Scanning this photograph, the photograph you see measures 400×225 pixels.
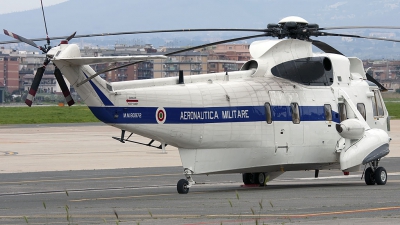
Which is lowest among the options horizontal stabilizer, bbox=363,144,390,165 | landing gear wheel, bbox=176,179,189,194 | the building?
the building

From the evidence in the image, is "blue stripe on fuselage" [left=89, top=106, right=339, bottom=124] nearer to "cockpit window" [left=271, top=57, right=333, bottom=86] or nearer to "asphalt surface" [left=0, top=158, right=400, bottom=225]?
"cockpit window" [left=271, top=57, right=333, bottom=86]

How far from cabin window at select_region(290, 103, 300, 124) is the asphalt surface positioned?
2.01 metres

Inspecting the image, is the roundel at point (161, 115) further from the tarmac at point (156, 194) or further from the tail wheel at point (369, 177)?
the tail wheel at point (369, 177)

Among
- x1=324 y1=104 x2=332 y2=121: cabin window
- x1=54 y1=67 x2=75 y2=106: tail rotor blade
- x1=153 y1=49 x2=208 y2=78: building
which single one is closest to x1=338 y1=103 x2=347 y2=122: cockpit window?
x1=324 y1=104 x2=332 y2=121: cabin window

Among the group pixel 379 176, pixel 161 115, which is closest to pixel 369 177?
pixel 379 176

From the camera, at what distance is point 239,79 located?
24484 millimetres

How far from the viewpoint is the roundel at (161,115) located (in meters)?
22.1

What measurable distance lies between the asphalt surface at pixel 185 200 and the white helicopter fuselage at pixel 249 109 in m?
1.01

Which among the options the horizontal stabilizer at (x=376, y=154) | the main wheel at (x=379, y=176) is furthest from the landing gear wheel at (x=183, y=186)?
the main wheel at (x=379, y=176)

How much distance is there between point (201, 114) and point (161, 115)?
1.20 metres

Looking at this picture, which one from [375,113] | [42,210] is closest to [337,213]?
[42,210]

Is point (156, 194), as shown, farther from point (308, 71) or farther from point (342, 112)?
point (342, 112)

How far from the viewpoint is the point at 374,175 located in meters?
25.9

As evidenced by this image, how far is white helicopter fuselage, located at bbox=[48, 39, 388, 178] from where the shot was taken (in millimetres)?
21672
